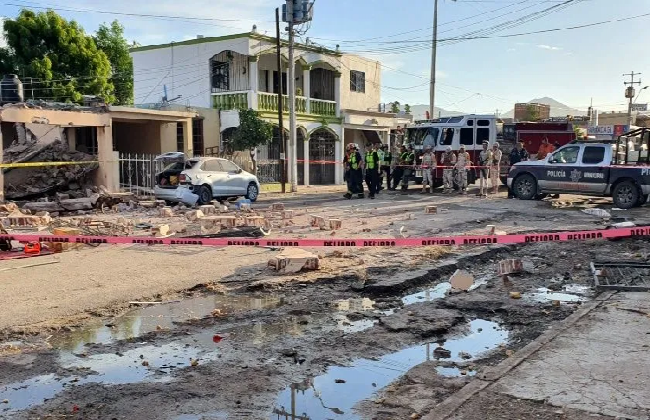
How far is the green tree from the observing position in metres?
37.4

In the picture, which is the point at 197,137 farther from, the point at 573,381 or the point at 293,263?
the point at 573,381

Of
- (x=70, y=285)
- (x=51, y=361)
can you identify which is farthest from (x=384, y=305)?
(x=70, y=285)

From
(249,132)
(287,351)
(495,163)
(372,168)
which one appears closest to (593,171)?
(495,163)

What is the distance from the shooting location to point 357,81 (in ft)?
114

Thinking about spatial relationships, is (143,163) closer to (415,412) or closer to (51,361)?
(51,361)

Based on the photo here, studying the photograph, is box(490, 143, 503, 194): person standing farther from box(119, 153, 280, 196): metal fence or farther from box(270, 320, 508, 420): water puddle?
box(270, 320, 508, 420): water puddle

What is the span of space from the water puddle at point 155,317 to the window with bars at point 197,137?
65.7 feet

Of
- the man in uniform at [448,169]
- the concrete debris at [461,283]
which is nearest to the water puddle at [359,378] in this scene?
the concrete debris at [461,283]

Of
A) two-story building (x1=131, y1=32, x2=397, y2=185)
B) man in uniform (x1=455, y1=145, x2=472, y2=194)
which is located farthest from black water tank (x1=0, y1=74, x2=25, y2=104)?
man in uniform (x1=455, y1=145, x2=472, y2=194)

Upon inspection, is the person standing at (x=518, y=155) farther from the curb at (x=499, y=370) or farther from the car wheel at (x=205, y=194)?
the curb at (x=499, y=370)

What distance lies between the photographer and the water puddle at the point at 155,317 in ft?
18.5

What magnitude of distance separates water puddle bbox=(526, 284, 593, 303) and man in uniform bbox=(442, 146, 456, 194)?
13.9 m

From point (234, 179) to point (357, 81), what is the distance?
17.7 meters

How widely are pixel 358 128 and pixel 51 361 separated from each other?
30.7 metres
